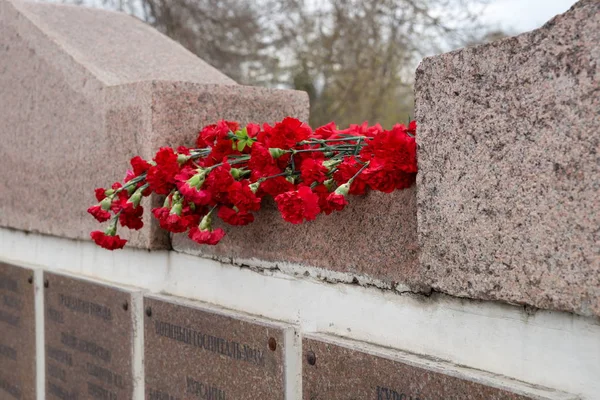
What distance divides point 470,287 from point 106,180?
1578 mm

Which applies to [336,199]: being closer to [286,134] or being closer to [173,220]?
[286,134]

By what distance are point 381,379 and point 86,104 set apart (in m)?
1.67

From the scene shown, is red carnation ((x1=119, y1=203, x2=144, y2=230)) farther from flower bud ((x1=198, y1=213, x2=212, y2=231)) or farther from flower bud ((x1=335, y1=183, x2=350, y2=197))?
flower bud ((x1=335, y1=183, x2=350, y2=197))

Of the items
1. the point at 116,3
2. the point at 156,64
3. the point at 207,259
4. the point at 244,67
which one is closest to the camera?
the point at 207,259

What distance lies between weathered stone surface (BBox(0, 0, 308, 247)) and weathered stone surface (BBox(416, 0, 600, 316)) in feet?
3.44

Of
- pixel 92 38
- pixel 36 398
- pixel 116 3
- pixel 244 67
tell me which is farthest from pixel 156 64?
pixel 244 67

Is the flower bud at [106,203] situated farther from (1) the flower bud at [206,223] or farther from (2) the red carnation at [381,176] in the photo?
(2) the red carnation at [381,176]

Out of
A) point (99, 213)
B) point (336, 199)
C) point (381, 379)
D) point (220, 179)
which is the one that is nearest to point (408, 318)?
point (381, 379)

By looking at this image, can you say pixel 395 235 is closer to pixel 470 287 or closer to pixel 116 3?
pixel 470 287

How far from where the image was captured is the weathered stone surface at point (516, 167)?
4.04 ft

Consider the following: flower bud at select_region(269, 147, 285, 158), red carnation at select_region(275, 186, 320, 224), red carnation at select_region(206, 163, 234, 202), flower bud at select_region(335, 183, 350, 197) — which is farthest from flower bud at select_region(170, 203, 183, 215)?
flower bud at select_region(335, 183, 350, 197)

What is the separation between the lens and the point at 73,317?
278 cm

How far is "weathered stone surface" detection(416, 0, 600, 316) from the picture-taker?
1.23 metres

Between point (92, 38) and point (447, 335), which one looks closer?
point (447, 335)
